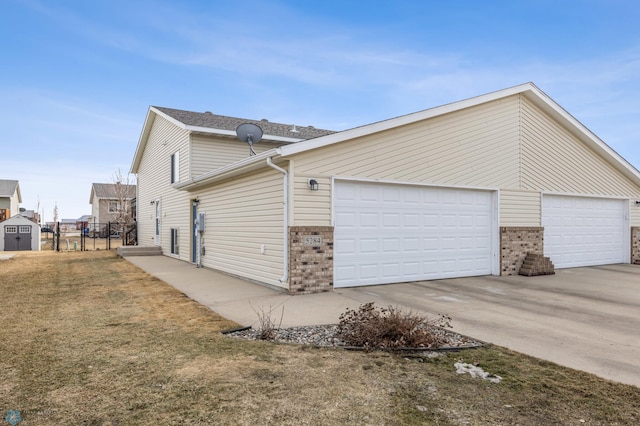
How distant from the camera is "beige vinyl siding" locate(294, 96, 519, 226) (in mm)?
8469

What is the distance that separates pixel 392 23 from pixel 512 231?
781 cm

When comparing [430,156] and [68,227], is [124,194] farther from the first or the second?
[68,227]

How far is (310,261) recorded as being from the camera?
27.0 ft

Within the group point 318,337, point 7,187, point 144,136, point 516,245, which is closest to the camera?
point 318,337

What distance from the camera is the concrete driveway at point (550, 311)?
4395mm

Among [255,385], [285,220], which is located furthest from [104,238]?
[255,385]

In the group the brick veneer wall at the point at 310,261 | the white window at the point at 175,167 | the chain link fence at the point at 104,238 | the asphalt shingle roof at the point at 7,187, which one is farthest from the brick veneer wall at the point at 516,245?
the asphalt shingle roof at the point at 7,187

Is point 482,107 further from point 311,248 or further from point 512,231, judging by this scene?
point 311,248

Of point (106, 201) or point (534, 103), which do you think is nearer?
point (534, 103)

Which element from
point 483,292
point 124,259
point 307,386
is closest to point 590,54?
Answer: point 483,292

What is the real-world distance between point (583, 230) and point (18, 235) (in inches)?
1042

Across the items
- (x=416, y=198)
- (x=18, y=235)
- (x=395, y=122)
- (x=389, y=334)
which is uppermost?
(x=395, y=122)

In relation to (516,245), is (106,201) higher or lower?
higher

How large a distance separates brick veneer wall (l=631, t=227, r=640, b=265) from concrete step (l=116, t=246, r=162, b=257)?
19084mm
